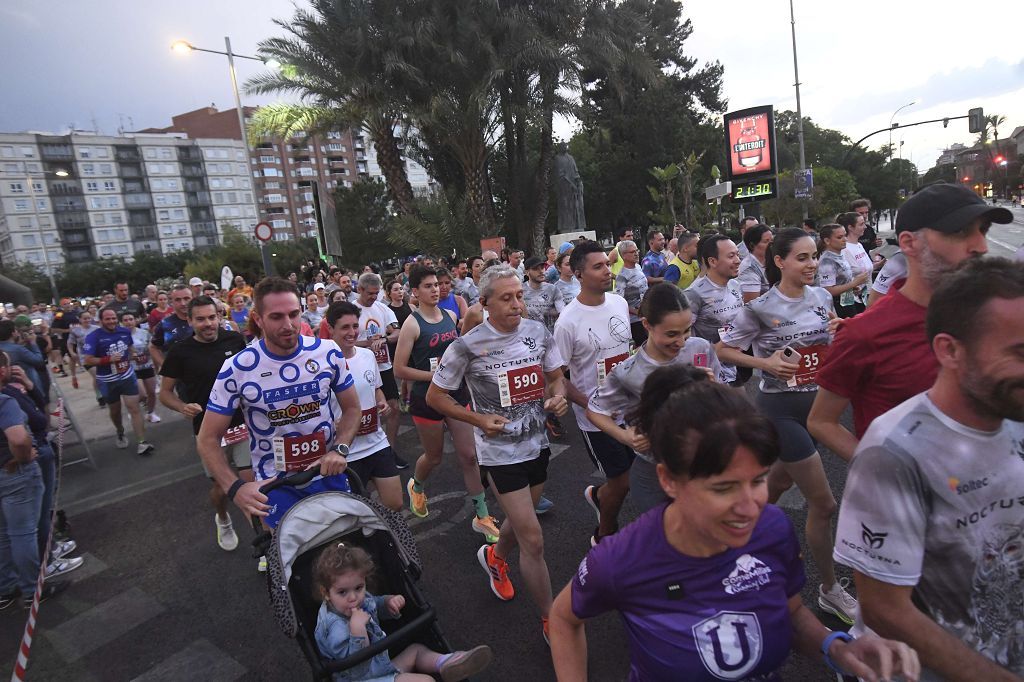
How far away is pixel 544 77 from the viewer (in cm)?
1964

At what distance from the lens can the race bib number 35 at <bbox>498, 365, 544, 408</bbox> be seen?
346cm

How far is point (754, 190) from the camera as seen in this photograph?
20047 millimetres

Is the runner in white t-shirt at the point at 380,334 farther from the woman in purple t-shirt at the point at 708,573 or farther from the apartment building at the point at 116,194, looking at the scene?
the apartment building at the point at 116,194

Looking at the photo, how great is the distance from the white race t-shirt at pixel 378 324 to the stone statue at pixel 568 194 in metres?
23.5

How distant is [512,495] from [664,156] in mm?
36499

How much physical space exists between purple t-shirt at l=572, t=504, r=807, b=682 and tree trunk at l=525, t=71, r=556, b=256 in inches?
795

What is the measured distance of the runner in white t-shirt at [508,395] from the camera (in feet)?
10.8

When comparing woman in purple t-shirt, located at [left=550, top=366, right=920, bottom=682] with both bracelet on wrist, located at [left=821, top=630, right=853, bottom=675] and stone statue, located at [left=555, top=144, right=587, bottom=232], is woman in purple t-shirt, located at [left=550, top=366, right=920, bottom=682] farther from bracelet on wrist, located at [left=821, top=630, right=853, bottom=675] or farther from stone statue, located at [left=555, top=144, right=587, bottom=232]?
stone statue, located at [left=555, top=144, right=587, bottom=232]

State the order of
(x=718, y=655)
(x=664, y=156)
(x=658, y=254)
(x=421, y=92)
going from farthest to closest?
(x=664, y=156) → (x=421, y=92) → (x=658, y=254) → (x=718, y=655)

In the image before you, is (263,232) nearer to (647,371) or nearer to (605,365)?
(605,365)

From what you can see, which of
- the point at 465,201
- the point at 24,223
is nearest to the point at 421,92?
the point at 465,201

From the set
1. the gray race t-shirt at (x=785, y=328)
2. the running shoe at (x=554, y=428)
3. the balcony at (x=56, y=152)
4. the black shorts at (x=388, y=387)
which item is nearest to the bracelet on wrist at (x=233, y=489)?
the gray race t-shirt at (x=785, y=328)

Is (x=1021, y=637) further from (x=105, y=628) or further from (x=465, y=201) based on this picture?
(x=465, y=201)

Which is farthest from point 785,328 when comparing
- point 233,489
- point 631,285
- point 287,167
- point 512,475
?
point 287,167
